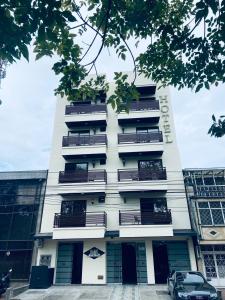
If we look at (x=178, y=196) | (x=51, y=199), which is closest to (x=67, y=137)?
(x=51, y=199)

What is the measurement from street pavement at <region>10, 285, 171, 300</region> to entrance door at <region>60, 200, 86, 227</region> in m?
3.99

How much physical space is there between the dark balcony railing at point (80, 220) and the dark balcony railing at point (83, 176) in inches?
106

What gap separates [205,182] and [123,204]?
6.55 metres

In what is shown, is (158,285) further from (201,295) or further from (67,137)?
(67,137)

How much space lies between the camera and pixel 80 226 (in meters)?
17.7

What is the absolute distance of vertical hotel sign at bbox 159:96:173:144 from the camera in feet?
70.0

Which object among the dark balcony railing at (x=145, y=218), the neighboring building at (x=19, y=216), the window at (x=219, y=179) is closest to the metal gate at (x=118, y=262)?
the dark balcony railing at (x=145, y=218)

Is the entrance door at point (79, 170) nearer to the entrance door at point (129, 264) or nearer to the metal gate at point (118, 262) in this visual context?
the metal gate at point (118, 262)

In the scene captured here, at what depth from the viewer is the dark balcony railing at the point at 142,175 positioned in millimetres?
→ 19000

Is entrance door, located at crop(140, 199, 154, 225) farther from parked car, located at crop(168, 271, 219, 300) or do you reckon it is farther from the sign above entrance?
parked car, located at crop(168, 271, 219, 300)

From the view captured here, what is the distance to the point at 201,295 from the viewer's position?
10109 millimetres

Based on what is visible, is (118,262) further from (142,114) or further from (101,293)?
(142,114)

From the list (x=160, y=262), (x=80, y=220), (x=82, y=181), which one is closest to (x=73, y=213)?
(x=80, y=220)

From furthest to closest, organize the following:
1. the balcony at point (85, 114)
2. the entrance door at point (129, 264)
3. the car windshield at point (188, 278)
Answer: the balcony at point (85, 114) → the entrance door at point (129, 264) → the car windshield at point (188, 278)
